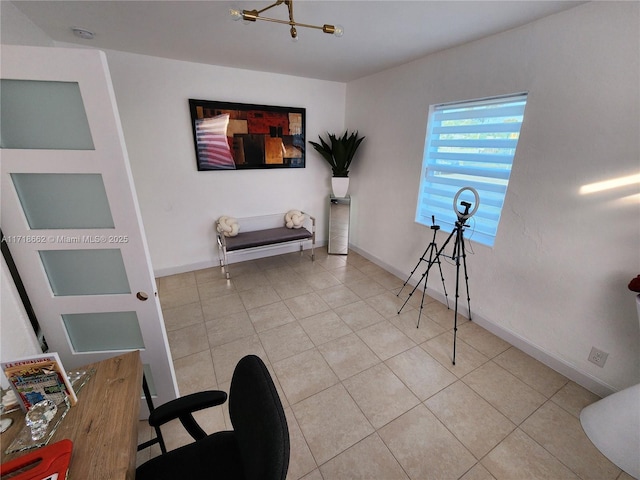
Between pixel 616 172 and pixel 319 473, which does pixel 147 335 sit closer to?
pixel 319 473

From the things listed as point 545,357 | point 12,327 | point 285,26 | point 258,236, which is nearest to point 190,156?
point 258,236

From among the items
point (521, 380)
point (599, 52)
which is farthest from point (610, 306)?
point (599, 52)

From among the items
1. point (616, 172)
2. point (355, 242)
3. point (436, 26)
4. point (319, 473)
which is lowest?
point (319, 473)

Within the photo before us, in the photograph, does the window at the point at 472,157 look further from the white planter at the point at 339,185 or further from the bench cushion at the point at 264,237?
the bench cushion at the point at 264,237

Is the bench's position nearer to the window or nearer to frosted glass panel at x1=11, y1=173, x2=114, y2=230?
the window

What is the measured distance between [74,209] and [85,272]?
0.34m

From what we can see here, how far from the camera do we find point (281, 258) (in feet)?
13.5

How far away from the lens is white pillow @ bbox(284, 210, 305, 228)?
395 cm

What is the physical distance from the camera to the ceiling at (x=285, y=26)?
1.77 m

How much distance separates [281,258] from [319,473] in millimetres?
2927

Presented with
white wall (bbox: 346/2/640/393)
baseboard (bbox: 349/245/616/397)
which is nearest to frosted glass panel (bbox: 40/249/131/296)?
white wall (bbox: 346/2/640/393)

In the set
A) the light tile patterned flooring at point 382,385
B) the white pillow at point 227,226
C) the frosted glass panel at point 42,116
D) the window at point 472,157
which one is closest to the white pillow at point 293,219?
the white pillow at point 227,226

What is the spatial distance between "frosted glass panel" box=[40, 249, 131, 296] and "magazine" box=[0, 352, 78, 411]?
53 centimetres

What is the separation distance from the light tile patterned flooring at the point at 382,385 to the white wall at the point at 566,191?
343mm
